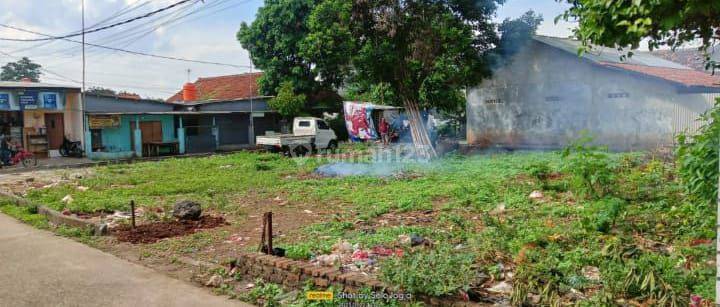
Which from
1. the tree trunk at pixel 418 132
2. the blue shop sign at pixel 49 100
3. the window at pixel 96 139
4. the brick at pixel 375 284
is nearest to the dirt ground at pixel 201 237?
the brick at pixel 375 284

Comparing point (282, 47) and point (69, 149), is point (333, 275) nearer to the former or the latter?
point (69, 149)

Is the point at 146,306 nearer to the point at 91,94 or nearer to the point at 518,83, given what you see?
the point at 518,83

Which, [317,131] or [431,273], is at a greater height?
[317,131]

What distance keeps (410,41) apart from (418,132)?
3.30 meters

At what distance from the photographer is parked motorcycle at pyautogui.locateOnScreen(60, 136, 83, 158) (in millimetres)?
23094

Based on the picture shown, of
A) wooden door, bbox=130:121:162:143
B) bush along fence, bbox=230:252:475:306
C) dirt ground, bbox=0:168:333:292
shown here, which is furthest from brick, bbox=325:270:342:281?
wooden door, bbox=130:121:162:143

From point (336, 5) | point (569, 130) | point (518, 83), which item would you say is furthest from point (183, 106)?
point (569, 130)

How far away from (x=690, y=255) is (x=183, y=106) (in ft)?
89.3

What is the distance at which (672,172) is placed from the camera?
30.3 ft

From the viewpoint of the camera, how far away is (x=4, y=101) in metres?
21.3

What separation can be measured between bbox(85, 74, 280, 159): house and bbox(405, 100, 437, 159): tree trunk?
1297cm

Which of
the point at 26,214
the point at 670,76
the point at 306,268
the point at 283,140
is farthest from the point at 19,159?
the point at 670,76

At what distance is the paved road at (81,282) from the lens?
4883mm

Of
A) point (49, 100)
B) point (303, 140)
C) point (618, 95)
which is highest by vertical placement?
point (49, 100)
